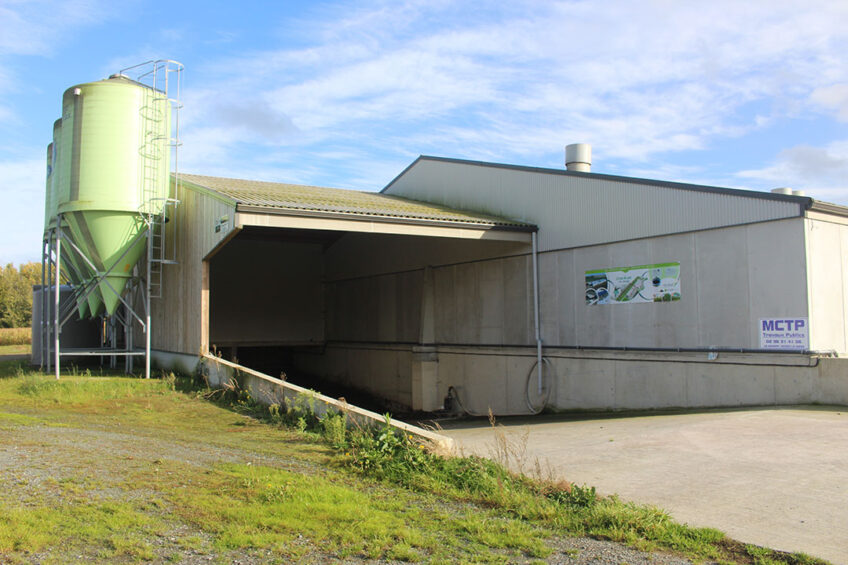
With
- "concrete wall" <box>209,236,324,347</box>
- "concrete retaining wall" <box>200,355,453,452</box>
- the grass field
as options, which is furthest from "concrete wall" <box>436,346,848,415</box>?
"concrete wall" <box>209,236,324,347</box>

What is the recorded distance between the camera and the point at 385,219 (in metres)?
17.1

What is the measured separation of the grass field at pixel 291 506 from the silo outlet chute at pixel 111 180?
807cm

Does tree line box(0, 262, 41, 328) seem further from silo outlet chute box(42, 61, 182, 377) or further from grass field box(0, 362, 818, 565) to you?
grass field box(0, 362, 818, 565)

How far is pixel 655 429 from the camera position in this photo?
37.0ft

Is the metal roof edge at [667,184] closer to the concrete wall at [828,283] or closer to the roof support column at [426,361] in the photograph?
the concrete wall at [828,283]

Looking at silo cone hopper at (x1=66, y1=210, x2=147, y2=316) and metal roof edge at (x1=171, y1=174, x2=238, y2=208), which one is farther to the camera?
silo cone hopper at (x1=66, y1=210, x2=147, y2=316)

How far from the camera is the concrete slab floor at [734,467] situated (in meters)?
5.80

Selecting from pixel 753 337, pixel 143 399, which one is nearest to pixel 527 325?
pixel 753 337

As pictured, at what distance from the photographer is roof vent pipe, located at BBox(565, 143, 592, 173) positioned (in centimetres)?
2120

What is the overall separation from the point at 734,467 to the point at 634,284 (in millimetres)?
8868

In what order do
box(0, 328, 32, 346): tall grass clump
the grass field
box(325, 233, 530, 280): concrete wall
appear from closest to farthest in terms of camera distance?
the grass field → box(325, 233, 530, 280): concrete wall → box(0, 328, 32, 346): tall grass clump

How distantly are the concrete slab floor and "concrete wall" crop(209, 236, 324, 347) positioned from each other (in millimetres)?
16887

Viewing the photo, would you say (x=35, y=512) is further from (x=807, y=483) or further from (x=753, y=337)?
(x=753, y=337)

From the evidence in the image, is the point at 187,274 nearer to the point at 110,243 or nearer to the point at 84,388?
the point at 110,243
